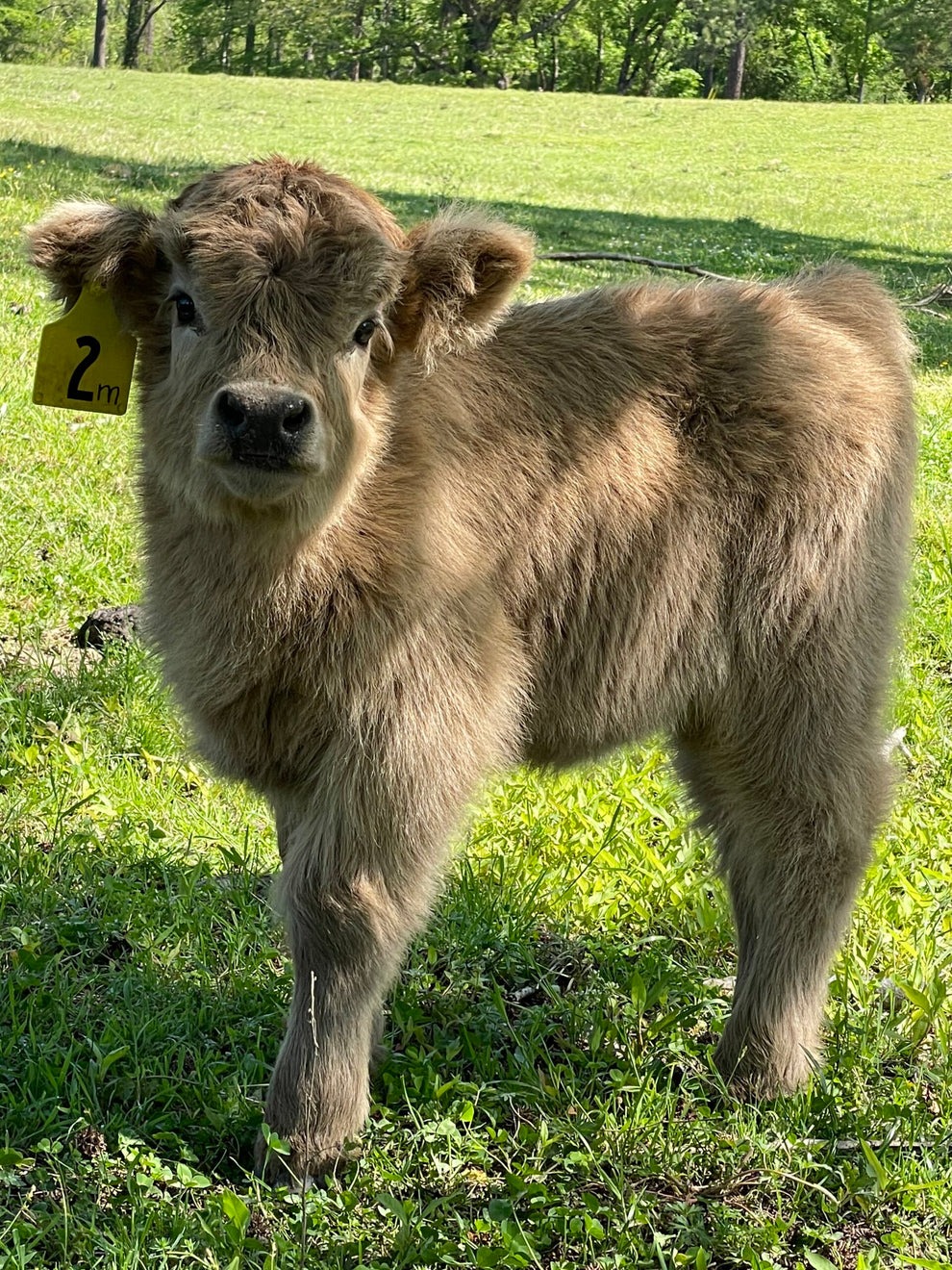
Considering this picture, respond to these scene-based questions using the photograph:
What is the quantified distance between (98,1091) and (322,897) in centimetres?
85

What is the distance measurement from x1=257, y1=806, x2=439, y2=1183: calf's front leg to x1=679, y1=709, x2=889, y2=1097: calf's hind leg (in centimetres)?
96

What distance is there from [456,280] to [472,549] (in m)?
0.64

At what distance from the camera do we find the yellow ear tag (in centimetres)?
322

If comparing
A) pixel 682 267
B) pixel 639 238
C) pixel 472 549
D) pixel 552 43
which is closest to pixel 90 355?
pixel 472 549

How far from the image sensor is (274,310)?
287cm

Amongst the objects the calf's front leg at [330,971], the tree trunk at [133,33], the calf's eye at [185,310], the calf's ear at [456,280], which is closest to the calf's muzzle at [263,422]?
the calf's eye at [185,310]

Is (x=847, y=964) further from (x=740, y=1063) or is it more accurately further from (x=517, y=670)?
(x=517, y=670)

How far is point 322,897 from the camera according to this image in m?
2.99

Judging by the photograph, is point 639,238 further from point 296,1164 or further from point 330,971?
point 296,1164

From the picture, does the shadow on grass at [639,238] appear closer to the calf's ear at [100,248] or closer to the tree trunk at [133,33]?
the calf's ear at [100,248]

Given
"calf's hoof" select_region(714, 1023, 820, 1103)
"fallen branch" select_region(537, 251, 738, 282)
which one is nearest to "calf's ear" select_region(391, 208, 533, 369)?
"calf's hoof" select_region(714, 1023, 820, 1103)

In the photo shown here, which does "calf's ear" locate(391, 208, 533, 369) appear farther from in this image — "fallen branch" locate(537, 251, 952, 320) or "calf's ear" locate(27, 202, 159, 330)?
"fallen branch" locate(537, 251, 952, 320)

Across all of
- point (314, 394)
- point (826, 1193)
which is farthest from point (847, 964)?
point (314, 394)

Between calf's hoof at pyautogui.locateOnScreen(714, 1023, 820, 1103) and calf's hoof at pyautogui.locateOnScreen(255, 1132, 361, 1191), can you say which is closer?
calf's hoof at pyautogui.locateOnScreen(255, 1132, 361, 1191)
